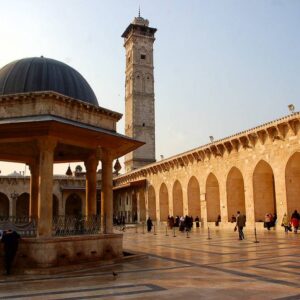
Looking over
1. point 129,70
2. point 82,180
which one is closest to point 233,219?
point 82,180

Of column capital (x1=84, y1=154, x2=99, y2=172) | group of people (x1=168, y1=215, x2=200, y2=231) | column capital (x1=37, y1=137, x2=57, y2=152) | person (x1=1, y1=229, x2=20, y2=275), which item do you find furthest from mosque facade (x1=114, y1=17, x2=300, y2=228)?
person (x1=1, y1=229, x2=20, y2=275)

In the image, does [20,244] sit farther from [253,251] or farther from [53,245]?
[253,251]

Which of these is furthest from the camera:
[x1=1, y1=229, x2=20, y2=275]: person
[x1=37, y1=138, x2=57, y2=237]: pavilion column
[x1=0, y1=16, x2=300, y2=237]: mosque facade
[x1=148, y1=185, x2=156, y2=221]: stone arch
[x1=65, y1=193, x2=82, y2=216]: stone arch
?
[x1=65, y1=193, x2=82, y2=216]: stone arch

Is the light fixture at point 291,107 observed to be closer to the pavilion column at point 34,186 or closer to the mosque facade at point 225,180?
the mosque facade at point 225,180

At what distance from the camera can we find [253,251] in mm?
10625

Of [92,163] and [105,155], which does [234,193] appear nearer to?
[92,163]

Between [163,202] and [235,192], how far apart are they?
37.2 feet

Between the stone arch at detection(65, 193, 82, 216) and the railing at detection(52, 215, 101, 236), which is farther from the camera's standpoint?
the stone arch at detection(65, 193, 82, 216)

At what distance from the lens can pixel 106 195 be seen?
389 inches

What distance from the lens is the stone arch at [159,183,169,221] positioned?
35028mm

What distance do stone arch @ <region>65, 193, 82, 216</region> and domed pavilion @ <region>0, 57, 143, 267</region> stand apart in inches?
1348

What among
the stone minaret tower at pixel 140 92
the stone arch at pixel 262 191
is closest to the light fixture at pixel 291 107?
the stone arch at pixel 262 191

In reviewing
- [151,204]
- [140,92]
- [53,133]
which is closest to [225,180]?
[151,204]

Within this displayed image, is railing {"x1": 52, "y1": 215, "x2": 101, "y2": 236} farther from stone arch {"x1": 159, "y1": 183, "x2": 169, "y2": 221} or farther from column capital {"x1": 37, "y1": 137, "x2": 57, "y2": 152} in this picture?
stone arch {"x1": 159, "y1": 183, "x2": 169, "y2": 221}
